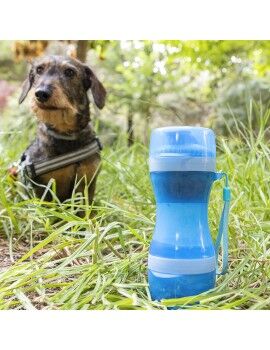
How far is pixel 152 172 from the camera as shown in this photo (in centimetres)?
127

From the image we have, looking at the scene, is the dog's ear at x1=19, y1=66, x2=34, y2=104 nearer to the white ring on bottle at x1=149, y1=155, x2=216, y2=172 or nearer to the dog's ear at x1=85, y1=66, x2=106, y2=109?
the dog's ear at x1=85, y1=66, x2=106, y2=109

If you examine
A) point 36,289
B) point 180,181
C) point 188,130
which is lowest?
point 36,289

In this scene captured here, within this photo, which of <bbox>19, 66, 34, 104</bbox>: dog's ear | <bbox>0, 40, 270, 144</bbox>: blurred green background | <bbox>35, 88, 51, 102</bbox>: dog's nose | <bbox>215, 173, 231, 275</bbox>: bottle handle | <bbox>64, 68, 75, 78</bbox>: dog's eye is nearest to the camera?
<bbox>215, 173, 231, 275</bbox>: bottle handle

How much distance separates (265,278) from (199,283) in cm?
22

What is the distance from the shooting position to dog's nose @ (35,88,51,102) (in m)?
2.21

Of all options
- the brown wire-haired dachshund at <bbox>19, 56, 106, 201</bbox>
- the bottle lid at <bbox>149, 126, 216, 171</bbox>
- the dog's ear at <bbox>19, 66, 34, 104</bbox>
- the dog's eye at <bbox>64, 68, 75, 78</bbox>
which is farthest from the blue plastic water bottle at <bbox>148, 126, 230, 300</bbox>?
the dog's ear at <bbox>19, 66, 34, 104</bbox>

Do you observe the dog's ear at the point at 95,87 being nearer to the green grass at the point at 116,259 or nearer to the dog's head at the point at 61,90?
the dog's head at the point at 61,90

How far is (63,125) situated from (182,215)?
1.30m

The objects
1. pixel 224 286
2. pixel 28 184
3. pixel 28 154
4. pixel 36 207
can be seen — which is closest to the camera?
pixel 224 286

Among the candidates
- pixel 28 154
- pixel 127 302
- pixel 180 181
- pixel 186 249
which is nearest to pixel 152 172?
pixel 180 181

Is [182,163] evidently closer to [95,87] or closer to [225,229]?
[225,229]

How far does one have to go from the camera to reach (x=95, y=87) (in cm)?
249

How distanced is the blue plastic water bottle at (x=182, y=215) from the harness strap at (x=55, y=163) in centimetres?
112
